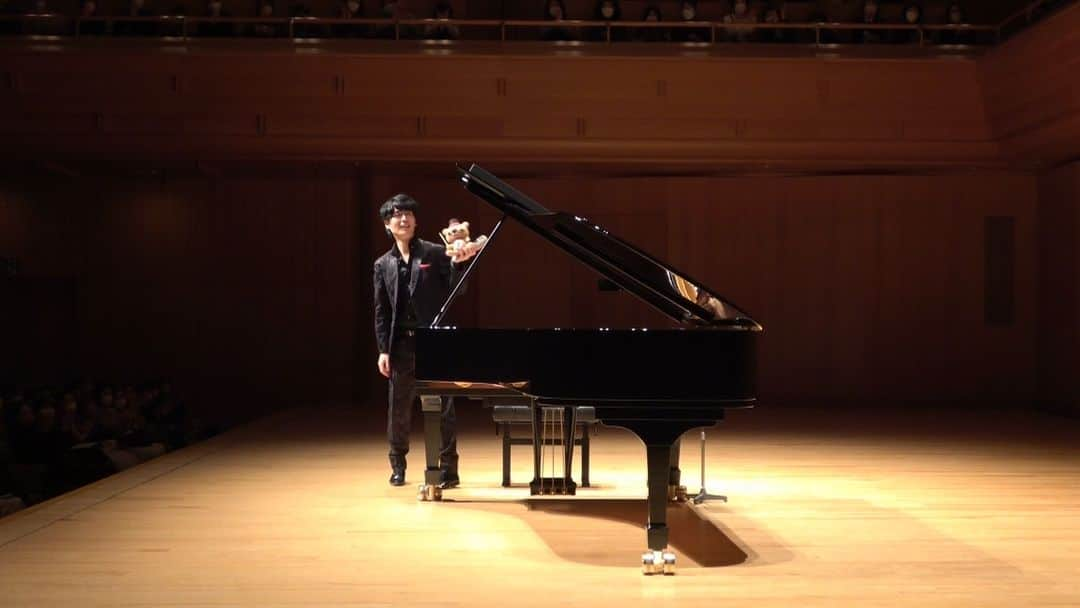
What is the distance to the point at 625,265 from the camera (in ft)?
13.2

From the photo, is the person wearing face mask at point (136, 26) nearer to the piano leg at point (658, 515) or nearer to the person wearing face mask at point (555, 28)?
the person wearing face mask at point (555, 28)

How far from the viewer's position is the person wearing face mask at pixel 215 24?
370 inches

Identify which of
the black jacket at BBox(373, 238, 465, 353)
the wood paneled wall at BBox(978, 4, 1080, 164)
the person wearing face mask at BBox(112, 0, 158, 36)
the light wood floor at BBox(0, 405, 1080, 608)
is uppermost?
the person wearing face mask at BBox(112, 0, 158, 36)

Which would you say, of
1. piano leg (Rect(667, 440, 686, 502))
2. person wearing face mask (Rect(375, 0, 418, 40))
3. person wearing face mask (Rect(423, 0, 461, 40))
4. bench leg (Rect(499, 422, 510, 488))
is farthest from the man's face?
person wearing face mask (Rect(375, 0, 418, 40))

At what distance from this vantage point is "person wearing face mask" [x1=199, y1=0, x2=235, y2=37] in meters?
9.39

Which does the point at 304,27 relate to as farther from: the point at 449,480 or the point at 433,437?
the point at 433,437

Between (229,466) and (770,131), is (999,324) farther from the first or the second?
(229,466)

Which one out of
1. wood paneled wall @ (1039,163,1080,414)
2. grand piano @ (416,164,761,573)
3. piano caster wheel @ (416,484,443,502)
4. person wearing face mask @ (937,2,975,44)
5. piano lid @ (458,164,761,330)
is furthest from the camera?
person wearing face mask @ (937,2,975,44)

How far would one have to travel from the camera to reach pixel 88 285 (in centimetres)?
1013

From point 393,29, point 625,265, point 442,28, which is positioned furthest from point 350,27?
point 625,265

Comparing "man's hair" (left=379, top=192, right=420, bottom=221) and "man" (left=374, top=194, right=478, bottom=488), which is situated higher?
"man's hair" (left=379, top=192, right=420, bottom=221)

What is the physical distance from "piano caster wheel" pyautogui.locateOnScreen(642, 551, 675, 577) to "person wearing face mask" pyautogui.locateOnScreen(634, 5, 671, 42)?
6.31m

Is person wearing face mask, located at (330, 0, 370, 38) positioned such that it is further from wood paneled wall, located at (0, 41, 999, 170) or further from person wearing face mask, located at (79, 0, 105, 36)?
person wearing face mask, located at (79, 0, 105, 36)

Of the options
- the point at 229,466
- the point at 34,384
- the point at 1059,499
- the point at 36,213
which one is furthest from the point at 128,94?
the point at 1059,499
